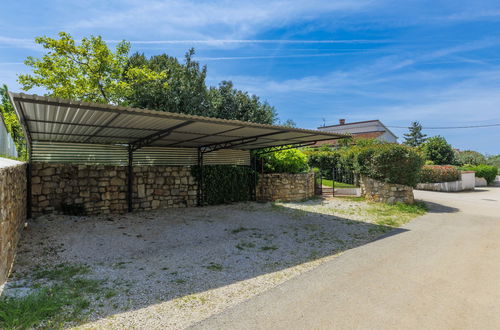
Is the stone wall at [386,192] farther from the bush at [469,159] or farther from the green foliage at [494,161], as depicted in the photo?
the green foliage at [494,161]

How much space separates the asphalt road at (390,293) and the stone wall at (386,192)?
547 centimetres

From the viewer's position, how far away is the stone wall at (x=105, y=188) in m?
8.32

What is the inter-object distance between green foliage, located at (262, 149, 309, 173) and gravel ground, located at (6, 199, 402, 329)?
13.7ft

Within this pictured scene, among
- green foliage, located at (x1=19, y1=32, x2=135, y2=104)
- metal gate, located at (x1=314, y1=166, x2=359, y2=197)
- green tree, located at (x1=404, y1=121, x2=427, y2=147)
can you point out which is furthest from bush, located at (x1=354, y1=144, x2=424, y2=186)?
green tree, located at (x1=404, y1=121, x2=427, y2=147)

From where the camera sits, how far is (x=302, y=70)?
16.9 meters

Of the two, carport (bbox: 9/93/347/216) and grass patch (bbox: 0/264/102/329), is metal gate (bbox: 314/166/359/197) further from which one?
grass patch (bbox: 0/264/102/329)

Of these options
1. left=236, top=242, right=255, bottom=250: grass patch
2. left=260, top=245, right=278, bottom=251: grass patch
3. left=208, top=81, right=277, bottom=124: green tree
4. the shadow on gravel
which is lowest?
left=260, top=245, right=278, bottom=251: grass patch

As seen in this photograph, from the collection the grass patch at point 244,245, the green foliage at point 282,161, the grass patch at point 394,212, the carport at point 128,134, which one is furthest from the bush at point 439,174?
the grass patch at point 244,245

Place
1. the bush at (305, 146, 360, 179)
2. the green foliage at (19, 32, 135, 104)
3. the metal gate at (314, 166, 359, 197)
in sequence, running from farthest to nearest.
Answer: the bush at (305, 146, 360, 179) < the green foliage at (19, 32, 135, 104) < the metal gate at (314, 166, 359, 197)

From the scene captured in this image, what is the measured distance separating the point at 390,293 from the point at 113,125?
6.74 m

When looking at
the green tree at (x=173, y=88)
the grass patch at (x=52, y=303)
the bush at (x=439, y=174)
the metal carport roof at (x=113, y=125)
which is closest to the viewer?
Result: the grass patch at (x=52, y=303)

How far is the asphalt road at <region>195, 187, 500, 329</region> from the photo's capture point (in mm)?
3041

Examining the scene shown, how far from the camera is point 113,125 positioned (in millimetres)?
6688

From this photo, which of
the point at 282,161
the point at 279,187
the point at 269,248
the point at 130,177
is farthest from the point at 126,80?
the point at 269,248
